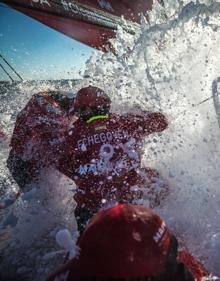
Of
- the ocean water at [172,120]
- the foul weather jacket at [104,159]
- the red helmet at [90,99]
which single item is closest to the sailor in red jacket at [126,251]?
the ocean water at [172,120]

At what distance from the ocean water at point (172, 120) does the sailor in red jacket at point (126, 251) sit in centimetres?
158

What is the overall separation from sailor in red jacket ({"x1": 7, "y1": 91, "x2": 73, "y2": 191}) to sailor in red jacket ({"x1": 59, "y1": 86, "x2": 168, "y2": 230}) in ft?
2.51

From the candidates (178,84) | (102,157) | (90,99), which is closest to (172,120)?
(178,84)

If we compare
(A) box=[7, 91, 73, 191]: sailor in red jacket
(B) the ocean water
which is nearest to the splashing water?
(B) the ocean water

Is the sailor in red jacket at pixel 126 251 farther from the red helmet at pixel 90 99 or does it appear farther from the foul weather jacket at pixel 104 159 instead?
the red helmet at pixel 90 99

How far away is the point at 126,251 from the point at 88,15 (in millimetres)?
4377

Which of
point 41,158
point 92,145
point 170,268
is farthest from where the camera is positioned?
point 41,158

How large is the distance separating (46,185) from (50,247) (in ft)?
3.67

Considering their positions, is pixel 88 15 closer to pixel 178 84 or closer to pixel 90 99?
pixel 178 84

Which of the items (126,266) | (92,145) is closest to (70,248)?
(126,266)

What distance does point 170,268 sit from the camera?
1798 millimetres

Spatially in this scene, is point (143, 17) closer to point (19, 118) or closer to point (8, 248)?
point (19, 118)

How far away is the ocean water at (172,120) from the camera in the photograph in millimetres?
3799

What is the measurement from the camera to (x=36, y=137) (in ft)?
15.0
